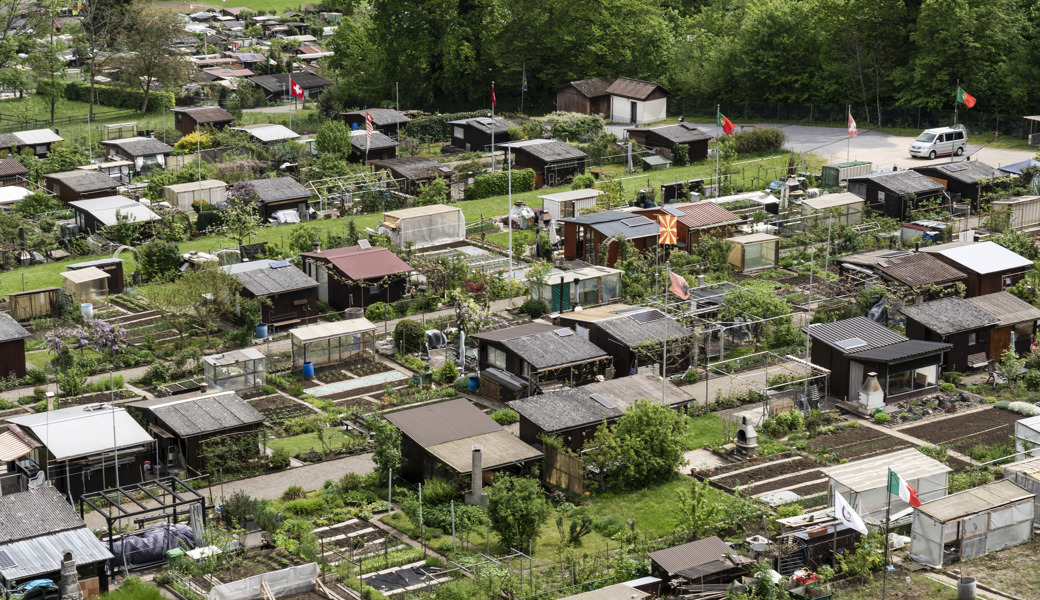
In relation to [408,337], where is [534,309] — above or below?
above

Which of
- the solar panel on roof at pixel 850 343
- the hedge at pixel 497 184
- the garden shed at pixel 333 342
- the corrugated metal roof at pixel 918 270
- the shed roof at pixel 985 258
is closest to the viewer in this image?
the solar panel on roof at pixel 850 343

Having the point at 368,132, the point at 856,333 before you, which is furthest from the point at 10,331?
the point at 368,132

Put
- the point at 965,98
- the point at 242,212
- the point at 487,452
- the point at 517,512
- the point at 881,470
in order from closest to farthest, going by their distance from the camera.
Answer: the point at 517,512 → the point at 881,470 → the point at 487,452 → the point at 242,212 → the point at 965,98

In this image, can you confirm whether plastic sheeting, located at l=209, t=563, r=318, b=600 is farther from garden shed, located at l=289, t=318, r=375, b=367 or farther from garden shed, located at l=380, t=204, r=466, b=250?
garden shed, located at l=380, t=204, r=466, b=250

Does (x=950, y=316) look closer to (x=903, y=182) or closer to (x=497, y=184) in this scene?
(x=903, y=182)

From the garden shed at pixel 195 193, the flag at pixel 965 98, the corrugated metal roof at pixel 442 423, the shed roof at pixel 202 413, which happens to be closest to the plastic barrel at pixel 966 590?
the corrugated metal roof at pixel 442 423

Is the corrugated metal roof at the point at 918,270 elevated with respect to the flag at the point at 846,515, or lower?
elevated

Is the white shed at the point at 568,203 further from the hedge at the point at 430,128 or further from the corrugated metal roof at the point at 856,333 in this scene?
the hedge at the point at 430,128
